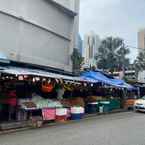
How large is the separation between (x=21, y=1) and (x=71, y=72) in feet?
A: 20.1

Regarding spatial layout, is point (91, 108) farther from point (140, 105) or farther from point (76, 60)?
point (140, 105)

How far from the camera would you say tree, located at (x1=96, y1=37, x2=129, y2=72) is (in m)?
38.9

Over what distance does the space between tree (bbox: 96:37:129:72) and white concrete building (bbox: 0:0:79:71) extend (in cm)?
1602

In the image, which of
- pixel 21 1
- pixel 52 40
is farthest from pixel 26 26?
pixel 52 40

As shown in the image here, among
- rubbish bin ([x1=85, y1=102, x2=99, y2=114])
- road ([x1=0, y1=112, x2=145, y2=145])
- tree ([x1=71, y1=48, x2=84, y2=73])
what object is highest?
tree ([x1=71, y1=48, x2=84, y2=73])

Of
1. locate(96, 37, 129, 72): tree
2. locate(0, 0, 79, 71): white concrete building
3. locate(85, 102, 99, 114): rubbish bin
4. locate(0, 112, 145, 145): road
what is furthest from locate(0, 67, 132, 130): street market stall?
locate(96, 37, 129, 72): tree

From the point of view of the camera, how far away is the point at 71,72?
22.0m

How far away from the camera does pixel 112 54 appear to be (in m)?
39.1

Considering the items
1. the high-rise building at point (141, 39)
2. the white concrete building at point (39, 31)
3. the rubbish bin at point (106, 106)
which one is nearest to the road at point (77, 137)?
the white concrete building at point (39, 31)

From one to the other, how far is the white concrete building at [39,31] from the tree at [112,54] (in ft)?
52.6

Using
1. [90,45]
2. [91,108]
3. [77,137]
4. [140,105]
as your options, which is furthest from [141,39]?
[77,137]

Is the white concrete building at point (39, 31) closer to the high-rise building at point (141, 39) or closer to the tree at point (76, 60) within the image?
the tree at point (76, 60)

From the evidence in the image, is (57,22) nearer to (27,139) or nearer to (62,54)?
(62,54)

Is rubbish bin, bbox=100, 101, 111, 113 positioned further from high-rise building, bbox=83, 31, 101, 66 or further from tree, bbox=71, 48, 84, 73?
high-rise building, bbox=83, 31, 101, 66
